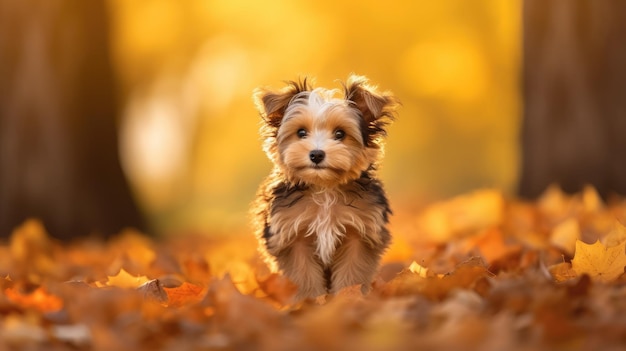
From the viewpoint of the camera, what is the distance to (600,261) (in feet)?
14.4

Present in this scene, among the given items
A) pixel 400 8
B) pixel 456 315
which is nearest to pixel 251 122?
pixel 400 8

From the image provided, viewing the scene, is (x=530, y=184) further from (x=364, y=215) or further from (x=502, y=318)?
(x=502, y=318)

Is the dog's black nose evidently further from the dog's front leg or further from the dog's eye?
the dog's front leg

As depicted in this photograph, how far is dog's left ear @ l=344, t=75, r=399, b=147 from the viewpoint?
4.94 metres

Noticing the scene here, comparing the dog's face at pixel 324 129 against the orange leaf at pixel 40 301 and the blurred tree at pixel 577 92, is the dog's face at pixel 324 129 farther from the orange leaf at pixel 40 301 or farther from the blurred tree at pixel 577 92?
the blurred tree at pixel 577 92

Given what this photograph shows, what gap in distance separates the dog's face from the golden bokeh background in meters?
15.4

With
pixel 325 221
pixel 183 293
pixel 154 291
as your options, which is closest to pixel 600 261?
pixel 325 221

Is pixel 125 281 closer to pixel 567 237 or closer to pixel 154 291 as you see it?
pixel 154 291

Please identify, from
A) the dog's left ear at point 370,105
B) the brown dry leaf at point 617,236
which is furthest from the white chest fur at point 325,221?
the brown dry leaf at point 617,236

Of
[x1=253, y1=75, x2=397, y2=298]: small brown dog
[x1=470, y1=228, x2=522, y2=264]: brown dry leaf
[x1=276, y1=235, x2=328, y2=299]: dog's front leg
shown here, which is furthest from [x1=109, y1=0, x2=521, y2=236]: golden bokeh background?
[x1=276, y1=235, x2=328, y2=299]: dog's front leg

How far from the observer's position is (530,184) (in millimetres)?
10516

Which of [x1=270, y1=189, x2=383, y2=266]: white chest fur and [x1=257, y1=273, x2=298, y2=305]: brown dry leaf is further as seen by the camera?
[x1=270, y1=189, x2=383, y2=266]: white chest fur

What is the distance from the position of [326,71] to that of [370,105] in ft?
59.2

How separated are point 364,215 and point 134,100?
64.2 ft
